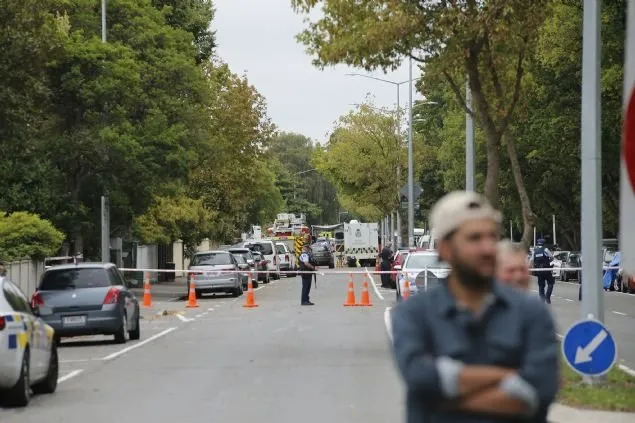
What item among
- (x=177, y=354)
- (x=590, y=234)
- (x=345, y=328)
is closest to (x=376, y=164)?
(x=345, y=328)

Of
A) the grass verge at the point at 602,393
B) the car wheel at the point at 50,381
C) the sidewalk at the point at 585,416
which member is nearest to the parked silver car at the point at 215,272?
the car wheel at the point at 50,381

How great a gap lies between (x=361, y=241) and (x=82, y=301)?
63.7 m

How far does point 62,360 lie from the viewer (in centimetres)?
2239

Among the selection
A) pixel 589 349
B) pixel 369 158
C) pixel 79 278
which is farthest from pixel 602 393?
pixel 369 158

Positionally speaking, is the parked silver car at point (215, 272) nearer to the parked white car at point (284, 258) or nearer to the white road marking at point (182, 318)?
the white road marking at point (182, 318)

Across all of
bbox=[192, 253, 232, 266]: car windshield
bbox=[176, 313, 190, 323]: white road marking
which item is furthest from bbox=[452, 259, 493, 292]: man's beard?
bbox=[192, 253, 232, 266]: car windshield

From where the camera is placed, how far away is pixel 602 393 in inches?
590

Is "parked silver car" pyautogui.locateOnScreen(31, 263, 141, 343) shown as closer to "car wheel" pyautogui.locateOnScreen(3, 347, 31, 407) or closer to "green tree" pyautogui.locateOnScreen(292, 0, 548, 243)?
"green tree" pyautogui.locateOnScreen(292, 0, 548, 243)

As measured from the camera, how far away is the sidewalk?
44.5 ft

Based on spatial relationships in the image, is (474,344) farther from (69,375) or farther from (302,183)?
(302,183)

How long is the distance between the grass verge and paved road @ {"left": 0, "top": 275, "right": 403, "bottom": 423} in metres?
1.87

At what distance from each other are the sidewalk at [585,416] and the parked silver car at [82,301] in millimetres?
11881

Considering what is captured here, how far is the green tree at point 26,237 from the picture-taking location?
35.2 metres

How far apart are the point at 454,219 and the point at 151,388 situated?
43.0ft
